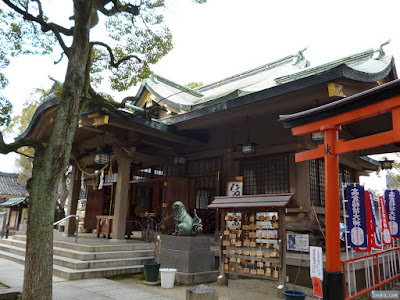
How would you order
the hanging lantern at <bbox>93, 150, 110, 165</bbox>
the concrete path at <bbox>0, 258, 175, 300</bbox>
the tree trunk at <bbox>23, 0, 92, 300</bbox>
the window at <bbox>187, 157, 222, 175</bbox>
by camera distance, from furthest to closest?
the window at <bbox>187, 157, 222, 175</bbox> < the hanging lantern at <bbox>93, 150, 110, 165</bbox> < the concrete path at <bbox>0, 258, 175, 300</bbox> < the tree trunk at <bbox>23, 0, 92, 300</bbox>

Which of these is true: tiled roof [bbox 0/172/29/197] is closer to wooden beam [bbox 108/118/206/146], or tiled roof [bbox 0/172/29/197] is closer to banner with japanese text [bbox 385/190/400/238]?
wooden beam [bbox 108/118/206/146]

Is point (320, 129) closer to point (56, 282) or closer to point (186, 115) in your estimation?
point (186, 115)

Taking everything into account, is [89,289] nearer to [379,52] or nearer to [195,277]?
[195,277]

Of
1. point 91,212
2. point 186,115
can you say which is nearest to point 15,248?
point 91,212

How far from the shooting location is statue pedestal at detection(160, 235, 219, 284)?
7766 mm

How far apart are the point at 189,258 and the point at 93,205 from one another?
8012 millimetres

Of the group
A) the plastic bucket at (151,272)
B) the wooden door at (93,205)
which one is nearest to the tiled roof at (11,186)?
the wooden door at (93,205)

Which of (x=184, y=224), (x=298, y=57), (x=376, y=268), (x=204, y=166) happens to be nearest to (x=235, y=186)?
(x=204, y=166)

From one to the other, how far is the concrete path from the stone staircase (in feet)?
0.95

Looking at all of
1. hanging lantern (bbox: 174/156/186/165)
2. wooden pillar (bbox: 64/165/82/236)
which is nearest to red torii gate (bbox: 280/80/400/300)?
hanging lantern (bbox: 174/156/186/165)

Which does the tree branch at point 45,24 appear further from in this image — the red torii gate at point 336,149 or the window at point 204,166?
the window at point 204,166

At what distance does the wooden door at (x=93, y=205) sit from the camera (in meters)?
14.1

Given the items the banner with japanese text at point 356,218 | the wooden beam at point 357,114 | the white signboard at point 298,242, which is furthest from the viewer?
the white signboard at point 298,242

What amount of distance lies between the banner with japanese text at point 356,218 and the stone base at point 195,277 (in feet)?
11.8
